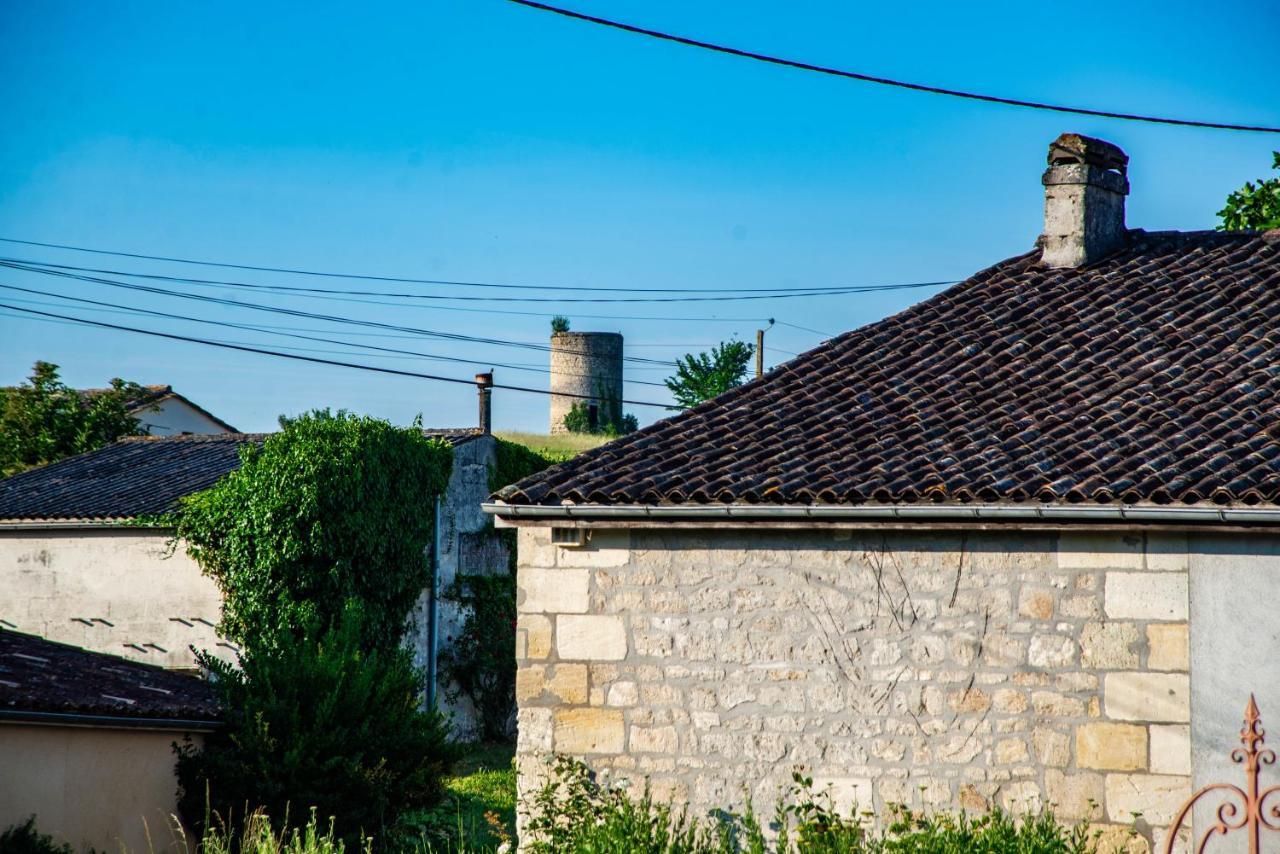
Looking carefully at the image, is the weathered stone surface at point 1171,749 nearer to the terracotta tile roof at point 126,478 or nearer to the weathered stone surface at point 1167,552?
the weathered stone surface at point 1167,552

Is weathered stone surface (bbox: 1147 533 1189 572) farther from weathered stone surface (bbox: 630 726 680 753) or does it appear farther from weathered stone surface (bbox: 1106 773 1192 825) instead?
weathered stone surface (bbox: 630 726 680 753)

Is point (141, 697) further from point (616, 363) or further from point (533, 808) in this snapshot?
point (616, 363)

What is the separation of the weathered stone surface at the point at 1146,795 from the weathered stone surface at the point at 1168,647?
647 millimetres

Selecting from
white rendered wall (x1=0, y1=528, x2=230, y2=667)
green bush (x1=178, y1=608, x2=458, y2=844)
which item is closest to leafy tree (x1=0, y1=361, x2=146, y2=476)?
white rendered wall (x1=0, y1=528, x2=230, y2=667)

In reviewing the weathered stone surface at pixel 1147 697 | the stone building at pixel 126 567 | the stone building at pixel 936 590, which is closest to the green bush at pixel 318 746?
the stone building at pixel 936 590

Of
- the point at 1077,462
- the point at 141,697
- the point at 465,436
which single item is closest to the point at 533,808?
the point at 1077,462

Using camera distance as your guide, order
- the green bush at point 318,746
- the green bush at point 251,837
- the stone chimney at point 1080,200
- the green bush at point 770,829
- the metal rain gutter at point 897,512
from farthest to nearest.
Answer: the green bush at point 318,746
the stone chimney at point 1080,200
the green bush at point 251,837
the metal rain gutter at point 897,512
the green bush at point 770,829

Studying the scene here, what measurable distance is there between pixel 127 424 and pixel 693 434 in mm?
21161

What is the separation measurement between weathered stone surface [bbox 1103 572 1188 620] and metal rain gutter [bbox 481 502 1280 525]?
16.7 inches

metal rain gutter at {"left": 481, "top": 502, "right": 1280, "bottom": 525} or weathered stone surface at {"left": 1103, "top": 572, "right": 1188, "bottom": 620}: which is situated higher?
metal rain gutter at {"left": 481, "top": 502, "right": 1280, "bottom": 525}

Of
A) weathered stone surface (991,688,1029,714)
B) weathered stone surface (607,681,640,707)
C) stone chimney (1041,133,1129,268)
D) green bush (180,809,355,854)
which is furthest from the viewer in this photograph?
stone chimney (1041,133,1129,268)

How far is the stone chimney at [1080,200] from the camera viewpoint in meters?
12.2

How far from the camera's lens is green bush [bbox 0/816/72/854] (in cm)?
1101

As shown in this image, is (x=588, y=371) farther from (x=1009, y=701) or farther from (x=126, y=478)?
(x=1009, y=701)
